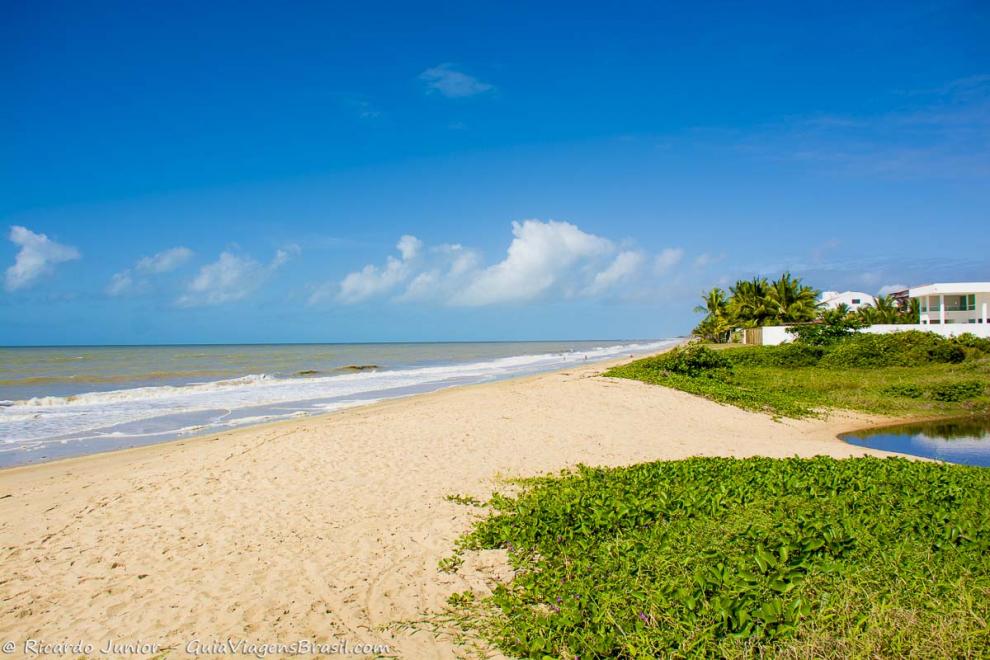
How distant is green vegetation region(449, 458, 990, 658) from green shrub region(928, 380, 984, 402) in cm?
1595

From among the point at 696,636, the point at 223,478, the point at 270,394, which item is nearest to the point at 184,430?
the point at 223,478

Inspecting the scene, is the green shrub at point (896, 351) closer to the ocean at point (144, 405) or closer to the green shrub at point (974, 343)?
the green shrub at point (974, 343)

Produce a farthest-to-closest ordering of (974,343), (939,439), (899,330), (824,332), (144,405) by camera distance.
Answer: (899,330) → (824,332) → (974,343) → (144,405) → (939,439)

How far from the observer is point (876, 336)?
30516mm

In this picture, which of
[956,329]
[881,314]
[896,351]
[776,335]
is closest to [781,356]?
[896,351]

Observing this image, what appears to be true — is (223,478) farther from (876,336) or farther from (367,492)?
(876,336)

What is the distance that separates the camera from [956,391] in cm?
2055

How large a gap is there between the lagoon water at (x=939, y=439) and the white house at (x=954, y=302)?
30.0 metres

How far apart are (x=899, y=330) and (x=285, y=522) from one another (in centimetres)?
3544

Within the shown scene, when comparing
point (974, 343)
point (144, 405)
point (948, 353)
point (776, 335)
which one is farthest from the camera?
point (776, 335)

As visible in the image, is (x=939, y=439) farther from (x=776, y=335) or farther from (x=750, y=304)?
(x=750, y=304)

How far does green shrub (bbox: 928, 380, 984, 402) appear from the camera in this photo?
20.3 m

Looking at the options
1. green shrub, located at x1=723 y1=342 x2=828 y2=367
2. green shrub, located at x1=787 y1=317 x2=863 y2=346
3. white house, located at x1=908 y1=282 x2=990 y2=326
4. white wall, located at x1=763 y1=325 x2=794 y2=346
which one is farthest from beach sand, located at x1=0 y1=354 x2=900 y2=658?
white house, located at x1=908 y1=282 x2=990 y2=326

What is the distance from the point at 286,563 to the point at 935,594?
5.83 metres
